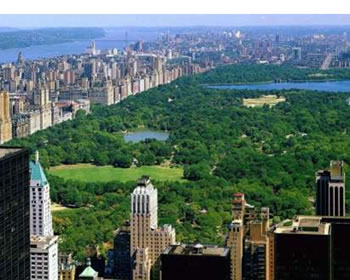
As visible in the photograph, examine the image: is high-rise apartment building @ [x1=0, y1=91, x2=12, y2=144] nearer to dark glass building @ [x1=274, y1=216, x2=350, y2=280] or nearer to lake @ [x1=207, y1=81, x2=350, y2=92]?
lake @ [x1=207, y1=81, x2=350, y2=92]

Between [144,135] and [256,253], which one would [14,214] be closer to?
[256,253]

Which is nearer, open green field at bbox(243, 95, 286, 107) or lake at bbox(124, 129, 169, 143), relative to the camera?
lake at bbox(124, 129, 169, 143)

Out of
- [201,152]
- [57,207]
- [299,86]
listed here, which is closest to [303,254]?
[57,207]

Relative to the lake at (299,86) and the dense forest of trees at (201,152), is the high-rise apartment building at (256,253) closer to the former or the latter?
the dense forest of trees at (201,152)

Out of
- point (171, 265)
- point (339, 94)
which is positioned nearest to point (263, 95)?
point (339, 94)

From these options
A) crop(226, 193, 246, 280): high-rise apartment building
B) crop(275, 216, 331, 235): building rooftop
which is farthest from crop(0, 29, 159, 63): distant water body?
crop(275, 216, 331, 235): building rooftop

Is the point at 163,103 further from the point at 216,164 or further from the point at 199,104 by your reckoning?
the point at 216,164
